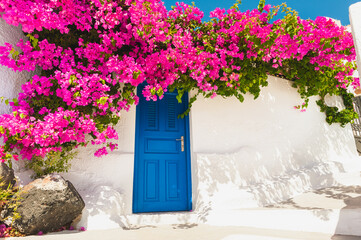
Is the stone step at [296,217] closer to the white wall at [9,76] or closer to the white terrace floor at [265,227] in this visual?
the white terrace floor at [265,227]

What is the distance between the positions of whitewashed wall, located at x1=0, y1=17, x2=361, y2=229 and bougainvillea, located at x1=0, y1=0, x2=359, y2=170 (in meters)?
0.43

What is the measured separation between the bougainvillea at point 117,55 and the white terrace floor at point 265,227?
132cm

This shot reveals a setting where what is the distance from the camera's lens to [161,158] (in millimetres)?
4648

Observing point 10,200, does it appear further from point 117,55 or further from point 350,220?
point 350,220

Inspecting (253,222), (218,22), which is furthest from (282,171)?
(218,22)

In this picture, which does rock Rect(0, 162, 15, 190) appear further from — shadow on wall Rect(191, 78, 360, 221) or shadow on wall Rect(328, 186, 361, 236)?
shadow on wall Rect(328, 186, 361, 236)

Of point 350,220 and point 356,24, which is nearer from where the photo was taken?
point 356,24

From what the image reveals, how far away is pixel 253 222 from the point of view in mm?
3607

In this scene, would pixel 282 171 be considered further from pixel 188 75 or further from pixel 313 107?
pixel 188 75

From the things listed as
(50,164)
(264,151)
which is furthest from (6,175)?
(264,151)

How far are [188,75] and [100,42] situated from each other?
5.03 feet

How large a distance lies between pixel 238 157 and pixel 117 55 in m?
2.98

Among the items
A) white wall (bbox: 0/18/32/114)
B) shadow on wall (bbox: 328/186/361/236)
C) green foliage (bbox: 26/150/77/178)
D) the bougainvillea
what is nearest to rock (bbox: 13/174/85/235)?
green foliage (bbox: 26/150/77/178)

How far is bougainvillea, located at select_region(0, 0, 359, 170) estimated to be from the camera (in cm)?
317
